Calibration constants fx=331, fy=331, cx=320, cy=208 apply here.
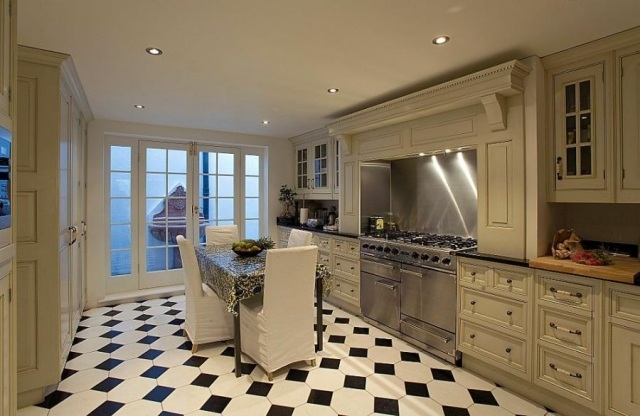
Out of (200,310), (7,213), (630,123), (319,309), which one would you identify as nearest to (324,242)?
(319,309)

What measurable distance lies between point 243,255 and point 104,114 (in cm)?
263

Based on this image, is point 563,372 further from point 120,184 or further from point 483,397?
point 120,184

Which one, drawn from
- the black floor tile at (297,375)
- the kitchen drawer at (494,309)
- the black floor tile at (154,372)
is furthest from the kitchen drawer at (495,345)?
the black floor tile at (154,372)

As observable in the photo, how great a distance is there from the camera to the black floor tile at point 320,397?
2.23m

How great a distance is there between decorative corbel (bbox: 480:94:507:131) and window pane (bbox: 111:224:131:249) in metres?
4.52

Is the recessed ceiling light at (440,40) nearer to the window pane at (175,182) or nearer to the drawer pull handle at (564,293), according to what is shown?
the drawer pull handle at (564,293)

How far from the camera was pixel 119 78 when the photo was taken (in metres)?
2.83

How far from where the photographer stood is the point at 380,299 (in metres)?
3.43

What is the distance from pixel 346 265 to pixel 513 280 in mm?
1918

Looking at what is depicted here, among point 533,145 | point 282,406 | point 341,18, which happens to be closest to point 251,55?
point 341,18

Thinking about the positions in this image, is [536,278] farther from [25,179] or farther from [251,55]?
[25,179]

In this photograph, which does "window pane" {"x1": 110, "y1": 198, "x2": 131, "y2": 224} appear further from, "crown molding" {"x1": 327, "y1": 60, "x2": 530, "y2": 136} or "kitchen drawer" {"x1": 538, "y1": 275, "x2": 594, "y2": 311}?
"kitchen drawer" {"x1": 538, "y1": 275, "x2": 594, "y2": 311}

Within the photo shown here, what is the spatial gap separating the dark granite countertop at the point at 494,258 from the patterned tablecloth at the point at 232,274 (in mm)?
1190

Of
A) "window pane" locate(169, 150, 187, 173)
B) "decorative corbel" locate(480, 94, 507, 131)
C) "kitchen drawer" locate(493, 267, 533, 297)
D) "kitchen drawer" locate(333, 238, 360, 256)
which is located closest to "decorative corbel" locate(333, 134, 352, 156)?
"kitchen drawer" locate(333, 238, 360, 256)
